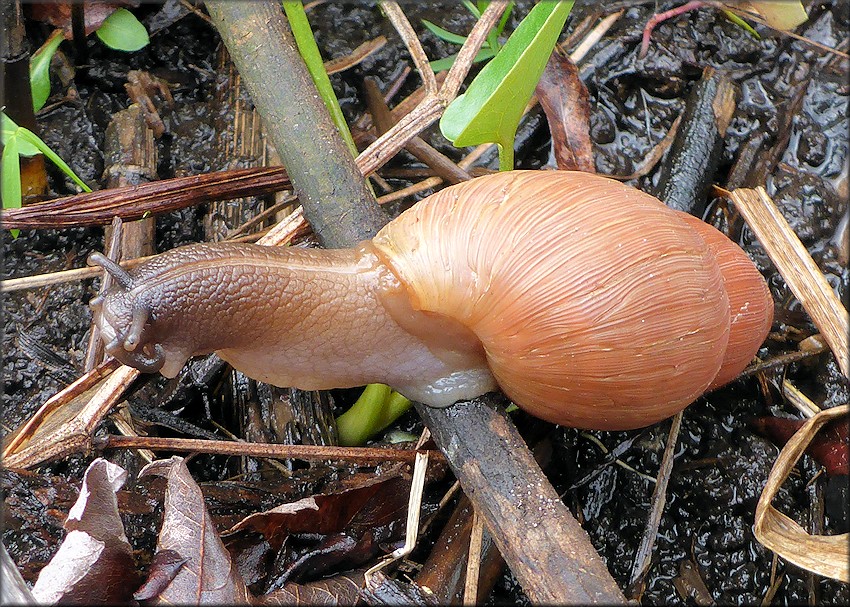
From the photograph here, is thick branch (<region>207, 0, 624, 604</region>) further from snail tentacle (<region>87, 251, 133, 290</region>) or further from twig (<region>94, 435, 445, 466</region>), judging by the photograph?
snail tentacle (<region>87, 251, 133, 290</region>)

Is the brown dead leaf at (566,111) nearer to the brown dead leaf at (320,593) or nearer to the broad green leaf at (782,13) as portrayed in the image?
the broad green leaf at (782,13)

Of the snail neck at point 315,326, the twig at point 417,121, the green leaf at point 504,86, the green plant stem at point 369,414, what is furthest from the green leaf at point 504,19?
the green plant stem at point 369,414

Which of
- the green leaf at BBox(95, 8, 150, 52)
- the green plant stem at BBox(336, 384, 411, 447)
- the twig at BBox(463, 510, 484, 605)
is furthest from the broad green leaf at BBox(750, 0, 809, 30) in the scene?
the green leaf at BBox(95, 8, 150, 52)

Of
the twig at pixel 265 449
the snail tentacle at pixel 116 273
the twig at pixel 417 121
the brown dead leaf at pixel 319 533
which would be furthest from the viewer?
the twig at pixel 417 121

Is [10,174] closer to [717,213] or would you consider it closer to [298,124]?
[298,124]

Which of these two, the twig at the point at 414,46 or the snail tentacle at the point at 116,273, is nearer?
the snail tentacle at the point at 116,273

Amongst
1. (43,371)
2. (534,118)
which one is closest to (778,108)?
(534,118)
